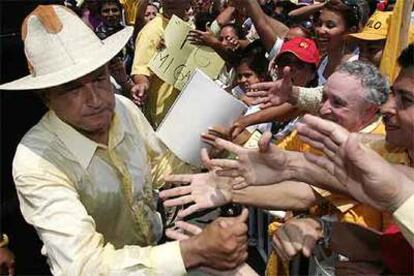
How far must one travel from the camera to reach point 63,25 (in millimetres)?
2197

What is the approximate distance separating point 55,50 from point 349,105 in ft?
3.71

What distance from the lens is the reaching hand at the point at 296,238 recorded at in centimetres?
208

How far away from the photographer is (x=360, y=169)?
1.68 m

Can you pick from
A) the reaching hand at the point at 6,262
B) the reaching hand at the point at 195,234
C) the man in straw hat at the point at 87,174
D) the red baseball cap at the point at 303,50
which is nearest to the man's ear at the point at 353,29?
the red baseball cap at the point at 303,50

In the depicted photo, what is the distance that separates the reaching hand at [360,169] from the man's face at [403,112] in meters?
0.25

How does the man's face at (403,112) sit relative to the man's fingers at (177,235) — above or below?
above

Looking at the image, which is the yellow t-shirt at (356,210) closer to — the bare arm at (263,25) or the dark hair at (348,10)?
the dark hair at (348,10)

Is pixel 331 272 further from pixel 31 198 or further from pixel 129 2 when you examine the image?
pixel 129 2

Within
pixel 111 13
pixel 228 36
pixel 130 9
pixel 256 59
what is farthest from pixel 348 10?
pixel 130 9

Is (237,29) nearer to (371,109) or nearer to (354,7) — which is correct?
(354,7)

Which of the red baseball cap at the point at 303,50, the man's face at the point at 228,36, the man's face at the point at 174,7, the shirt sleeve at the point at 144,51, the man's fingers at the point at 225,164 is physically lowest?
the man's face at the point at 228,36

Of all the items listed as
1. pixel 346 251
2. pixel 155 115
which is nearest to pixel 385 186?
pixel 346 251

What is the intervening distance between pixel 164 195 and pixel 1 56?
154cm

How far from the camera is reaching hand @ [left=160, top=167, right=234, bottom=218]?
210 centimetres
